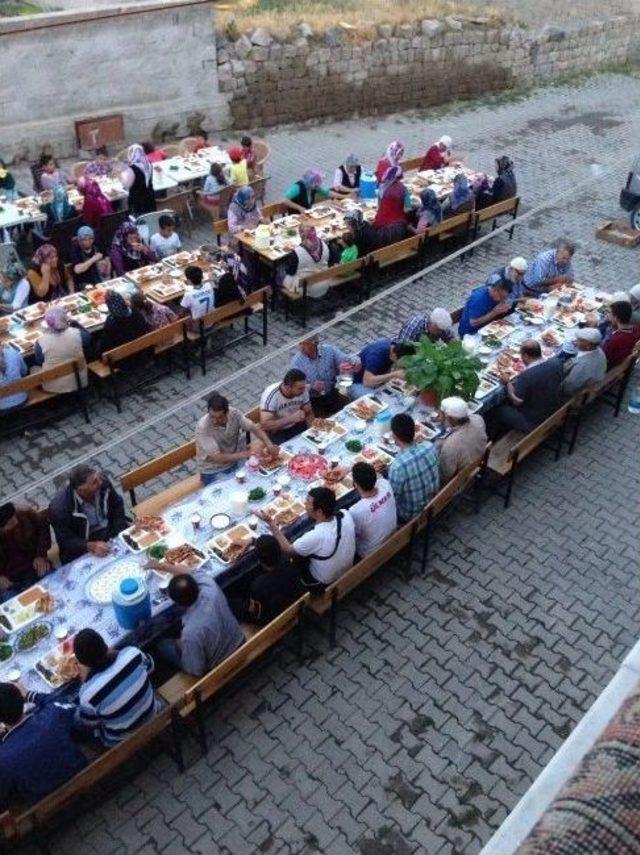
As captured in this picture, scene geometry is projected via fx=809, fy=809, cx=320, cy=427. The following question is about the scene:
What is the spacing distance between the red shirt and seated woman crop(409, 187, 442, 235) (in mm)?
3994

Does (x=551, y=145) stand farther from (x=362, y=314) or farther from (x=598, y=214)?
(x=362, y=314)

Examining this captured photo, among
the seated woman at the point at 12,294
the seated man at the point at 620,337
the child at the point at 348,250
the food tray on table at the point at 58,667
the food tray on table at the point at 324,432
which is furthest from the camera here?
the child at the point at 348,250

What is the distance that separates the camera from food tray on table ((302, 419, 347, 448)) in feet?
25.5

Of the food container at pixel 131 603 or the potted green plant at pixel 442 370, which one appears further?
the potted green plant at pixel 442 370

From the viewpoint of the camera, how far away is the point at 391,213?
12047 mm

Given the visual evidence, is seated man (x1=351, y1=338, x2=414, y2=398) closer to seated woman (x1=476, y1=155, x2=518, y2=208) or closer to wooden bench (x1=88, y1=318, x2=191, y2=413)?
wooden bench (x1=88, y1=318, x2=191, y2=413)

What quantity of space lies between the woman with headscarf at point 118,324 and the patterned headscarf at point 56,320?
0.48 m

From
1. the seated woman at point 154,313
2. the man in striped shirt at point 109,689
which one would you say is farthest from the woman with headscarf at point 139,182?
Result: the man in striped shirt at point 109,689

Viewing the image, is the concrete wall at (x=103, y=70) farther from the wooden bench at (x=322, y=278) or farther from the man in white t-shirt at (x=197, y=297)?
the man in white t-shirt at (x=197, y=297)

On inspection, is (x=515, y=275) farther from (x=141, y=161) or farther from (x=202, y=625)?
(x=202, y=625)

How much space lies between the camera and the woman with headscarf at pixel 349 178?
13.4 meters

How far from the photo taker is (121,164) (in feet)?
45.3

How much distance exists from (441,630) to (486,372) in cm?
305

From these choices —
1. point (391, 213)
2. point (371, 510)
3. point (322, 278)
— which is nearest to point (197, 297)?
point (322, 278)
